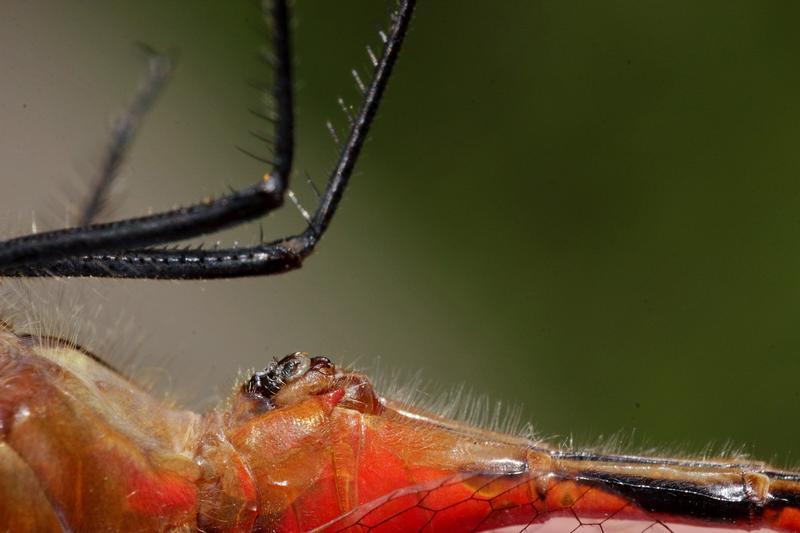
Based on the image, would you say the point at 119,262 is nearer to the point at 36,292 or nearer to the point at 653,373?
the point at 36,292

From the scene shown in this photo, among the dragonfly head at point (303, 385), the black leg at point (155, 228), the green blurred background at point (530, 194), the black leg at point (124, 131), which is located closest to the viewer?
the black leg at point (155, 228)

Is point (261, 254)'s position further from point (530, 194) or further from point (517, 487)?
point (530, 194)

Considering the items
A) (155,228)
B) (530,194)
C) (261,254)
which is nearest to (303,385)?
(261,254)

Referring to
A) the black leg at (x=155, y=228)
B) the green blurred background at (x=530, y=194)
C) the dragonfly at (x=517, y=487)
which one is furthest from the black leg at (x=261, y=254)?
the green blurred background at (x=530, y=194)

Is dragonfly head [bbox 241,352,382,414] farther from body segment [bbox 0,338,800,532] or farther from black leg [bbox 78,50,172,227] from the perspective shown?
black leg [bbox 78,50,172,227]

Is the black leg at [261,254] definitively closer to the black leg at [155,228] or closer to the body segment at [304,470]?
the black leg at [155,228]

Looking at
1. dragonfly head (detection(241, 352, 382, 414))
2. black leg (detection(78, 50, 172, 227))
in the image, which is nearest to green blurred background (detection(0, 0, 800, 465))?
black leg (detection(78, 50, 172, 227))
